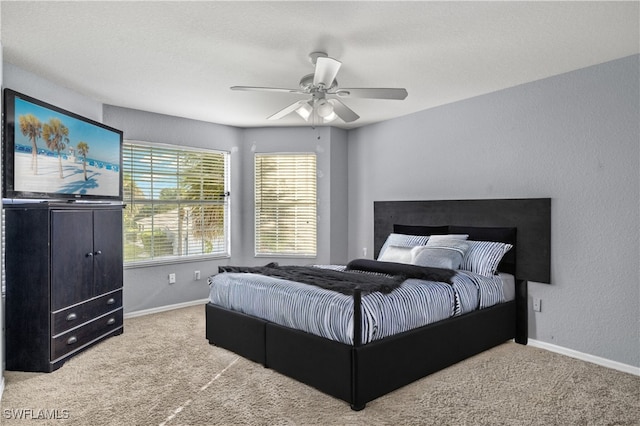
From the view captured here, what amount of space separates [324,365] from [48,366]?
2136 mm

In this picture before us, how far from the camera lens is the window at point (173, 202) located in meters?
4.88

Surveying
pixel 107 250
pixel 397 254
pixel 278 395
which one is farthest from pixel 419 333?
pixel 107 250

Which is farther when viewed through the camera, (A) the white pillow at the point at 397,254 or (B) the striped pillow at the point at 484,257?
(A) the white pillow at the point at 397,254

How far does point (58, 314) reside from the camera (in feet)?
10.7

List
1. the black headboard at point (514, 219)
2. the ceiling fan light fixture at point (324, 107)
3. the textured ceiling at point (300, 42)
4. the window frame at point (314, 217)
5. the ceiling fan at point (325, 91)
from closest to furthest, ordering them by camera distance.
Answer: the textured ceiling at point (300, 42), the ceiling fan at point (325, 91), the ceiling fan light fixture at point (324, 107), the black headboard at point (514, 219), the window frame at point (314, 217)

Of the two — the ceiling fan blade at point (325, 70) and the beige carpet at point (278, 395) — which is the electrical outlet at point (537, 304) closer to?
the beige carpet at point (278, 395)

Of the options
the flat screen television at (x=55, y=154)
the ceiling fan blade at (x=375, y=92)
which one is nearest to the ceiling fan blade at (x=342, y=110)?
the ceiling fan blade at (x=375, y=92)

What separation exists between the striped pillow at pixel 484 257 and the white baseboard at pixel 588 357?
2.52 feet

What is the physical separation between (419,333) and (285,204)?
10.9 feet

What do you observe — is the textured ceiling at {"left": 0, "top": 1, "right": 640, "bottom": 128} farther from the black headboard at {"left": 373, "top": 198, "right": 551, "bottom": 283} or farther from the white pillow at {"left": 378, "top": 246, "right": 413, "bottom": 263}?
the white pillow at {"left": 378, "top": 246, "right": 413, "bottom": 263}

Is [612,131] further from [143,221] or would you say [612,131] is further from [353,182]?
[143,221]

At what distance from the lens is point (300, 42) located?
289 centimetres

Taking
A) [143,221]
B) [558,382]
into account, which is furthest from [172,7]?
[558,382]

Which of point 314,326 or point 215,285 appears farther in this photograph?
point 215,285
